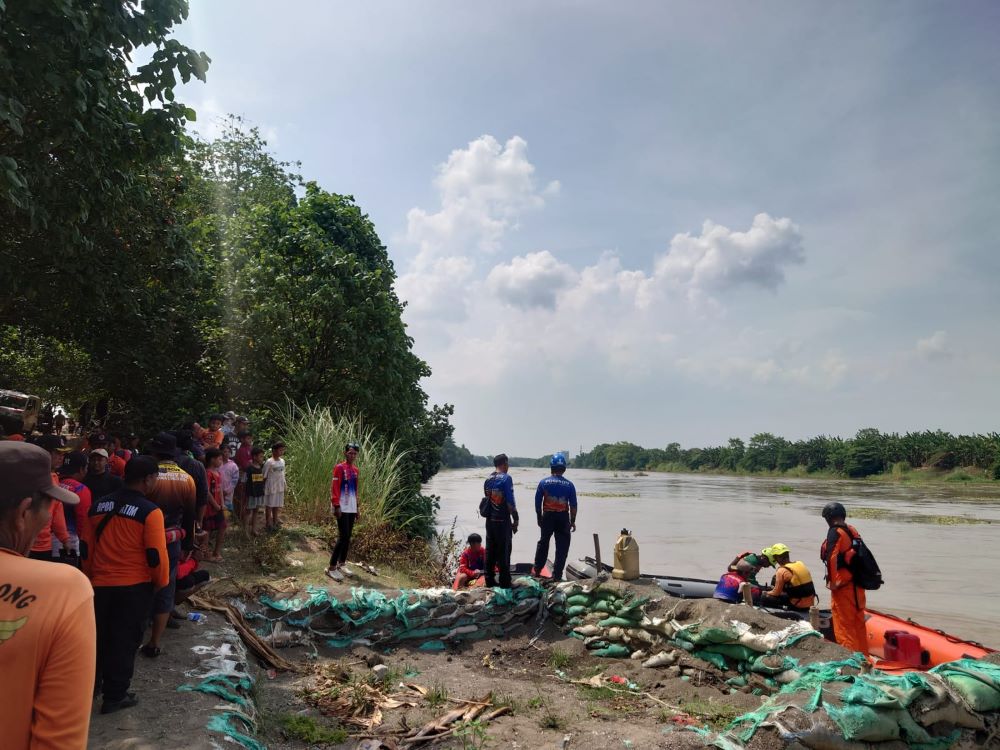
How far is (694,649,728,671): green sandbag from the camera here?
6766 millimetres

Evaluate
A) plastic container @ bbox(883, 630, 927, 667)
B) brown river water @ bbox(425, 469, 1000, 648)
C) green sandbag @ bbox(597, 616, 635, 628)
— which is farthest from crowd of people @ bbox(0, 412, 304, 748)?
brown river water @ bbox(425, 469, 1000, 648)

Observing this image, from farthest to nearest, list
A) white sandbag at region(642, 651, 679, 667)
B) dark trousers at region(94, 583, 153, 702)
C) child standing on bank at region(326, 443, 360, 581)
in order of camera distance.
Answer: child standing on bank at region(326, 443, 360, 581), white sandbag at region(642, 651, 679, 667), dark trousers at region(94, 583, 153, 702)

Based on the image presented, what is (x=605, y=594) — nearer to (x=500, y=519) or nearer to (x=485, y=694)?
(x=500, y=519)

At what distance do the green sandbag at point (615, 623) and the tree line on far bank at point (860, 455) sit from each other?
58542 millimetres

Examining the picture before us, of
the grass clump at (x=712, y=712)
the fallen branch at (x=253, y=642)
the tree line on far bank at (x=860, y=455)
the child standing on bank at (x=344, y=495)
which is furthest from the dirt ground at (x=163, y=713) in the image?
the tree line on far bank at (x=860, y=455)

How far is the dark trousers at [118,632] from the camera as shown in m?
4.28

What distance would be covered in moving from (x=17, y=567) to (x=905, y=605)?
1617 cm

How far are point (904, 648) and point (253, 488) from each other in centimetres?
877

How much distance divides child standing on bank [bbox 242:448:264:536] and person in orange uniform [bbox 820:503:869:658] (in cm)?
779

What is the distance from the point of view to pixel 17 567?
1.54 m

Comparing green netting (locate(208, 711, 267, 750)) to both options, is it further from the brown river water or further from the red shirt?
the brown river water

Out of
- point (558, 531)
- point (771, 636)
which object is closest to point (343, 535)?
point (558, 531)

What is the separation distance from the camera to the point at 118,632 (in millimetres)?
4344

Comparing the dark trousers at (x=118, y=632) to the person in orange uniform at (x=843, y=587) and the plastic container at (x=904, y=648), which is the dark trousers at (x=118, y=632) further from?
the plastic container at (x=904, y=648)
